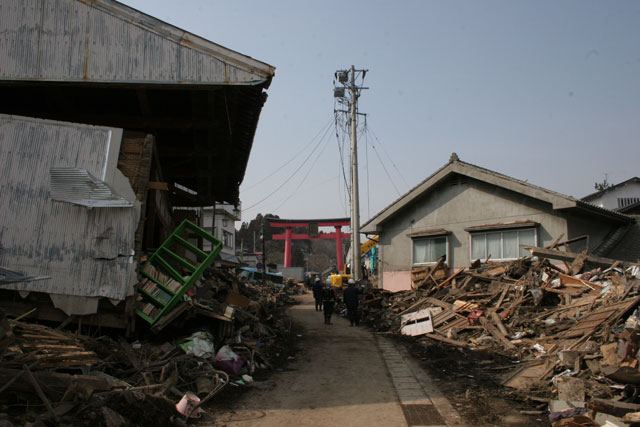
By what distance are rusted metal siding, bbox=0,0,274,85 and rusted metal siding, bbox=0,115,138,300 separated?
1.92 meters

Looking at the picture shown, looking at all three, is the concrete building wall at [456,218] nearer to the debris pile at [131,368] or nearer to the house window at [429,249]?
the house window at [429,249]

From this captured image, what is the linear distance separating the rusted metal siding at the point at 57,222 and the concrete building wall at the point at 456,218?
12.9 m

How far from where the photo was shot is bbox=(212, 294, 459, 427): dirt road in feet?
22.7

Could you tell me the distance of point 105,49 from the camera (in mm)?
10297

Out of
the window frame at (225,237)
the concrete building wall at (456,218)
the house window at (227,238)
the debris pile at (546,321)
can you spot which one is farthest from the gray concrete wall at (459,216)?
the house window at (227,238)

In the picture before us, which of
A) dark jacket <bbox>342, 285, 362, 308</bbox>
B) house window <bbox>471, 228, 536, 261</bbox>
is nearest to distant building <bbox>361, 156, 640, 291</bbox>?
house window <bbox>471, 228, 536, 261</bbox>

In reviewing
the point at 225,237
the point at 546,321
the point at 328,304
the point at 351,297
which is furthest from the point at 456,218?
the point at 225,237

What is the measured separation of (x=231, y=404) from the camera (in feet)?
24.5

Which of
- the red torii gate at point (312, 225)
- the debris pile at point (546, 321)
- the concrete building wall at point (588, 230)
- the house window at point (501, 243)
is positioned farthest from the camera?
the red torii gate at point (312, 225)

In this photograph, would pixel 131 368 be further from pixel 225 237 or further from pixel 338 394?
pixel 225 237

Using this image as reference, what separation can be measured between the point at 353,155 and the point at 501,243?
368 inches

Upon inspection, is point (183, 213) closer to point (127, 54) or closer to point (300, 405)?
point (127, 54)

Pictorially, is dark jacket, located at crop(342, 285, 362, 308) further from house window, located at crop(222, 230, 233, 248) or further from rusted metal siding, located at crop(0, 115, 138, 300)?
house window, located at crop(222, 230, 233, 248)

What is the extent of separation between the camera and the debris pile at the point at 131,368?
17.8ft
